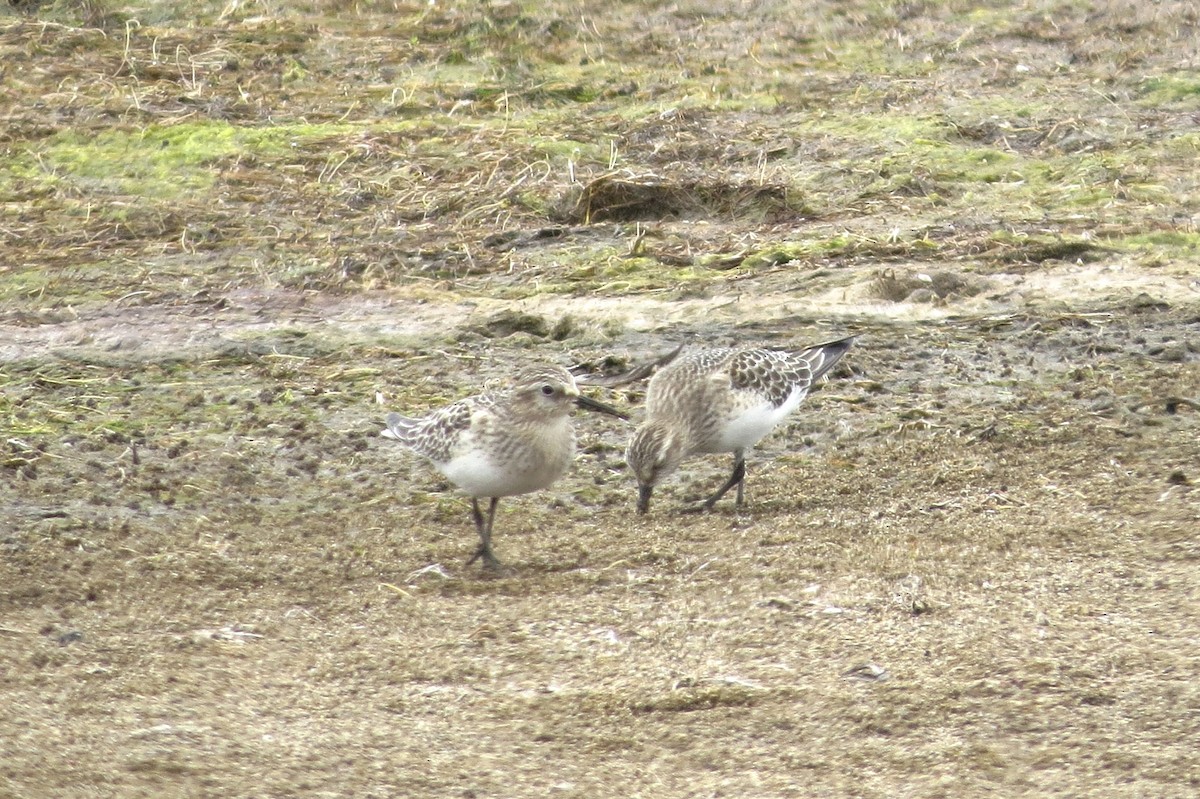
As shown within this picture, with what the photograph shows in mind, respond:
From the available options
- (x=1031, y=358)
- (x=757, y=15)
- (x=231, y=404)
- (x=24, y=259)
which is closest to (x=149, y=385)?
(x=231, y=404)

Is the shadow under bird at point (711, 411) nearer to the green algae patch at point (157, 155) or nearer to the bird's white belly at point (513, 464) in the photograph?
the bird's white belly at point (513, 464)

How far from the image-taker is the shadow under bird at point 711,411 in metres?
8.15

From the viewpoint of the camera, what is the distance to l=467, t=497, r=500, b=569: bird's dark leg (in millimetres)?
7617

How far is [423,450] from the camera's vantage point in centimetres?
794

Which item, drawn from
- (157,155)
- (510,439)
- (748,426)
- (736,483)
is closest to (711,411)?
(748,426)

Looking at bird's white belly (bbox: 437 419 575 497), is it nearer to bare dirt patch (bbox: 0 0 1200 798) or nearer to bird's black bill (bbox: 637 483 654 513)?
bare dirt patch (bbox: 0 0 1200 798)

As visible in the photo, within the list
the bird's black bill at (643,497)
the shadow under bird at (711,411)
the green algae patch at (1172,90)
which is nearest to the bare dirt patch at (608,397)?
the green algae patch at (1172,90)

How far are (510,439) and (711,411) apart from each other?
1164 mm

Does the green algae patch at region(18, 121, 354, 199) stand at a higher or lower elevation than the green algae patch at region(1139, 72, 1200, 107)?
lower

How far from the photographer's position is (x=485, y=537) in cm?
769

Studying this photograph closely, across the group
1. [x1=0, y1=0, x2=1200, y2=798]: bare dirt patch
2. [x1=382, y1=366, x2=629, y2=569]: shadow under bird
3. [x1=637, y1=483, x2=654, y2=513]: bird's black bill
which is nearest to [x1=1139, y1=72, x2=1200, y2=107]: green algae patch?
[x1=0, y1=0, x2=1200, y2=798]: bare dirt patch

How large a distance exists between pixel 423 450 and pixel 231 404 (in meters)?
1.97

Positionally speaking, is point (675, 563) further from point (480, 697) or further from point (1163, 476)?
point (1163, 476)

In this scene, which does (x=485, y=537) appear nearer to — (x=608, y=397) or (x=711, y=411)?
(x=711, y=411)
